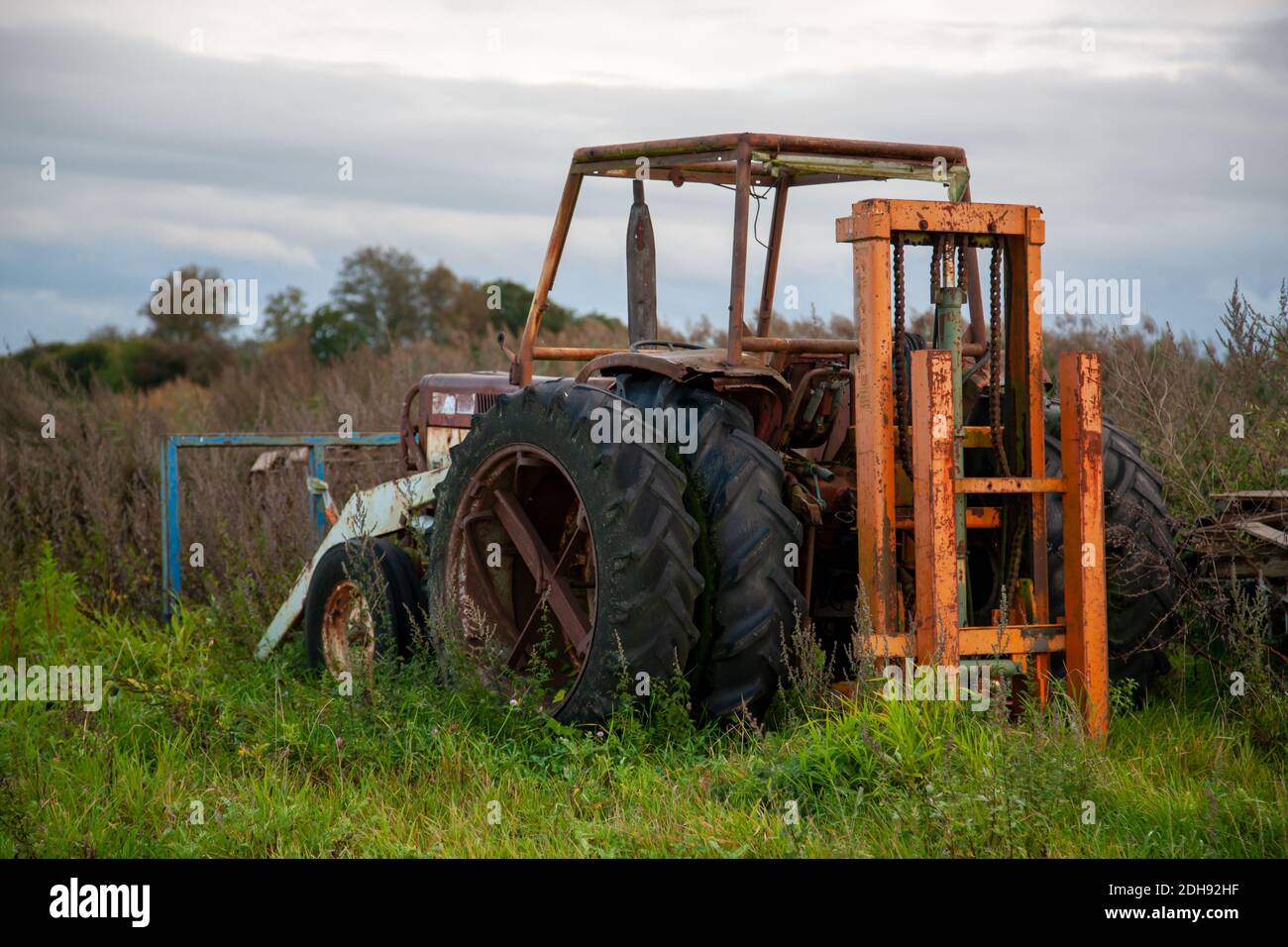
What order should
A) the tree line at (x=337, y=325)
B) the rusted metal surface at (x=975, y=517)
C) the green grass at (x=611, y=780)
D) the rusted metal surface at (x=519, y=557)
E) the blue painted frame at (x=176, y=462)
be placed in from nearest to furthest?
the green grass at (x=611, y=780)
the rusted metal surface at (x=975, y=517)
the rusted metal surface at (x=519, y=557)
the blue painted frame at (x=176, y=462)
the tree line at (x=337, y=325)

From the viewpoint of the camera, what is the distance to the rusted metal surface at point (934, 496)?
4.78 meters

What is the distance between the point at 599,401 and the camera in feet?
17.4

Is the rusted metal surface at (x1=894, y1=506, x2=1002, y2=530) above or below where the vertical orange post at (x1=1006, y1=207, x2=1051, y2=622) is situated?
below

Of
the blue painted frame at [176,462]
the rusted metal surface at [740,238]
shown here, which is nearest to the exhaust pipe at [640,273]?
the rusted metal surface at [740,238]

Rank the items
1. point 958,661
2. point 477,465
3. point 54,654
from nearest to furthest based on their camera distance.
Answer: point 958,661, point 477,465, point 54,654

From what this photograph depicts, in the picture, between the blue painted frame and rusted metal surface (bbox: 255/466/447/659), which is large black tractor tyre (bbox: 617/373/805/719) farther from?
the blue painted frame

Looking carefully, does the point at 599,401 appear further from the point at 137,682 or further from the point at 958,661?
the point at 137,682

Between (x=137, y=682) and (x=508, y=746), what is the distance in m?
1.83

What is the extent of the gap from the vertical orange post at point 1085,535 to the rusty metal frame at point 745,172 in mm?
1150

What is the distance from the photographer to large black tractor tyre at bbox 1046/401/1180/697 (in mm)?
5547

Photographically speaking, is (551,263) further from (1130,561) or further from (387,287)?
(387,287)

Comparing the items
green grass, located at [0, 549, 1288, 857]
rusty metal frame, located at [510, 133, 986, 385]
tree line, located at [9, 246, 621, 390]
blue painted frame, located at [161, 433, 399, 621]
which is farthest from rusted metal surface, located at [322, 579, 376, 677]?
tree line, located at [9, 246, 621, 390]

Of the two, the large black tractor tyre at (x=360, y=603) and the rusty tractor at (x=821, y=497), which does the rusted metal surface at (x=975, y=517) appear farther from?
the large black tractor tyre at (x=360, y=603)
